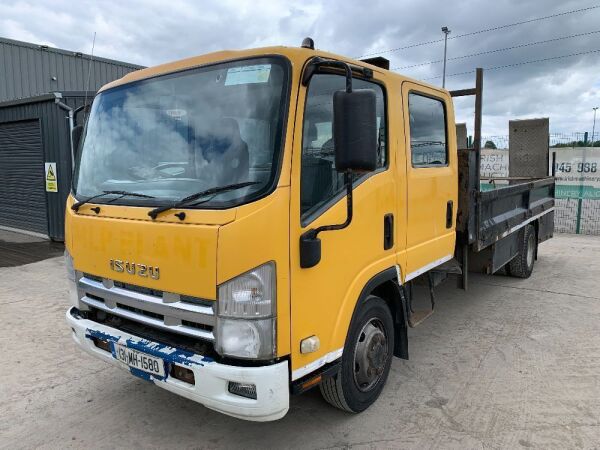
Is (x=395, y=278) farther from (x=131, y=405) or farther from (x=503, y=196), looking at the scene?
(x=503, y=196)

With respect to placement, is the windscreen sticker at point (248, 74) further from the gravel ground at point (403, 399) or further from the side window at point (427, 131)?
the gravel ground at point (403, 399)

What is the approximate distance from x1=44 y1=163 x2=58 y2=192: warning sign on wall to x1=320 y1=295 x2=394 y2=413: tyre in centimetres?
888

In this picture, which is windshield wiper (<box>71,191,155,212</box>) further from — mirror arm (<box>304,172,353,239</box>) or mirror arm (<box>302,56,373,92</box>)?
mirror arm (<box>302,56,373,92</box>)

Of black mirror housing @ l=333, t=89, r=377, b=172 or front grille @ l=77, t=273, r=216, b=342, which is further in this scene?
front grille @ l=77, t=273, r=216, b=342

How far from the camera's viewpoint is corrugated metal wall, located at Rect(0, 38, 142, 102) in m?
13.0

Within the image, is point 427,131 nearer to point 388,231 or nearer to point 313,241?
point 388,231

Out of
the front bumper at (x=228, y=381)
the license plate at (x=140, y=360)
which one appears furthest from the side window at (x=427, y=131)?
the license plate at (x=140, y=360)

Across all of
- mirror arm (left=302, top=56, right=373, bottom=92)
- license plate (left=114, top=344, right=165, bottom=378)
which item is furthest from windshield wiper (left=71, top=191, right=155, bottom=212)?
mirror arm (left=302, top=56, right=373, bottom=92)

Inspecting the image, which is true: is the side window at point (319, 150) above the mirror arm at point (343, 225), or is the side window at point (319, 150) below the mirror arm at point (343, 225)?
above

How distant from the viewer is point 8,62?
42.4 feet

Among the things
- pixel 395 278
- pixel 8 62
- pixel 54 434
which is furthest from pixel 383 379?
pixel 8 62

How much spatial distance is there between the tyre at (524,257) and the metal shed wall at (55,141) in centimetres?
825

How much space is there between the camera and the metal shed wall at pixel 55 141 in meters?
9.50

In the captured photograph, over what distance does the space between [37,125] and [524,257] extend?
10.1 meters
